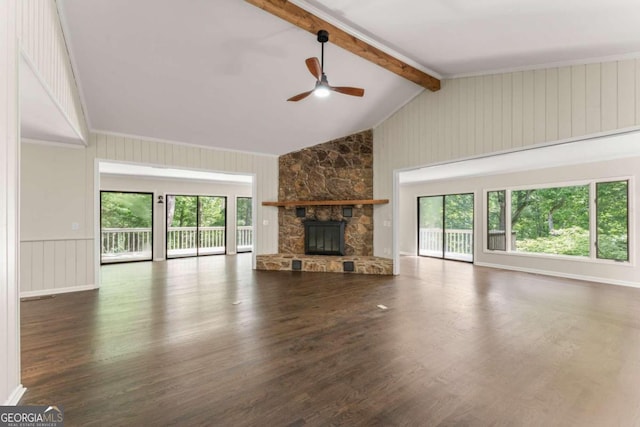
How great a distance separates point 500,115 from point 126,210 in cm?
921

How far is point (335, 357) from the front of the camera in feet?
8.23

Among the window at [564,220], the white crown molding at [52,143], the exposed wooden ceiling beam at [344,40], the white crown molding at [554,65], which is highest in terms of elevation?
the exposed wooden ceiling beam at [344,40]

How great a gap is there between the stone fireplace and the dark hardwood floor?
5.93ft

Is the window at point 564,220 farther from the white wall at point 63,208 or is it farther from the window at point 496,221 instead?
the white wall at point 63,208

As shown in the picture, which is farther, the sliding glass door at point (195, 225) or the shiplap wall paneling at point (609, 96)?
the sliding glass door at point (195, 225)

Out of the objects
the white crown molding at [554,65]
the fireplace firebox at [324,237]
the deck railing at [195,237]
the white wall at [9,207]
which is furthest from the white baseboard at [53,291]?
the white crown molding at [554,65]

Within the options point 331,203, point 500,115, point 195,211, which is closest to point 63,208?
point 195,211

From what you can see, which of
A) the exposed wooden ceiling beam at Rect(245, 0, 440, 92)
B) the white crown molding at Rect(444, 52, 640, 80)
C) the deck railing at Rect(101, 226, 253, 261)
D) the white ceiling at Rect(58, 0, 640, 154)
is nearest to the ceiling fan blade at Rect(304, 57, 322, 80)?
the exposed wooden ceiling beam at Rect(245, 0, 440, 92)

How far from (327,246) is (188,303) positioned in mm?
3300

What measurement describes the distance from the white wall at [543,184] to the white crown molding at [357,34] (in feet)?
12.5

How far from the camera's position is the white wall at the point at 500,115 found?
3.36 m

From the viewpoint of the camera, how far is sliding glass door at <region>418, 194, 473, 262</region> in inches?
321

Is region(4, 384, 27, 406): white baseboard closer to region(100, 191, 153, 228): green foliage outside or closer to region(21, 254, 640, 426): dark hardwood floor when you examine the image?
region(21, 254, 640, 426): dark hardwood floor

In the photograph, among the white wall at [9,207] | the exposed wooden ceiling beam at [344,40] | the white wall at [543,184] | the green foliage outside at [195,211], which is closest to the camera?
the white wall at [9,207]
